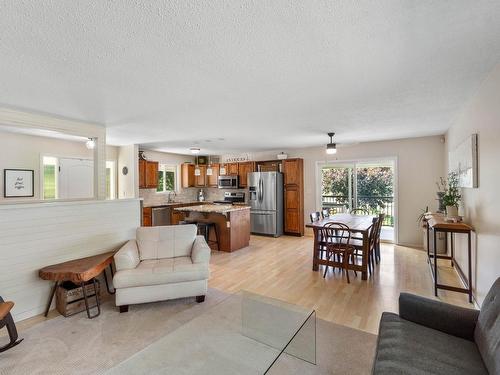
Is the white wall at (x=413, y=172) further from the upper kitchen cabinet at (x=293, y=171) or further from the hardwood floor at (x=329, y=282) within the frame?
the upper kitchen cabinet at (x=293, y=171)

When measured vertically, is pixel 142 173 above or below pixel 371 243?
above

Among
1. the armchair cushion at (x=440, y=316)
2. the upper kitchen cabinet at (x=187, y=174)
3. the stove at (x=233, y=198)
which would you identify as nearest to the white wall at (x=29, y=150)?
the upper kitchen cabinet at (x=187, y=174)

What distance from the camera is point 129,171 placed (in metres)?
6.31

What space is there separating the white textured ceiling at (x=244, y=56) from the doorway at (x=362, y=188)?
2.62m

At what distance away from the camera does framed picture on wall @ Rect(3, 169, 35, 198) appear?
4.62 m

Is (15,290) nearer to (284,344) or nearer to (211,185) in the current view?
(284,344)

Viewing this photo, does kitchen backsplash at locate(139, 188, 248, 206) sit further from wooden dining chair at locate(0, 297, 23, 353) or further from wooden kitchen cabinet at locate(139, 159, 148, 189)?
wooden dining chair at locate(0, 297, 23, 353)

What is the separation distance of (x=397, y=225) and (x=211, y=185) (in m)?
5.39

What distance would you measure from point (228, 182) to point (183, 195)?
1634 mm

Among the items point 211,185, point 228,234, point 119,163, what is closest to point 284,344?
point 228,234

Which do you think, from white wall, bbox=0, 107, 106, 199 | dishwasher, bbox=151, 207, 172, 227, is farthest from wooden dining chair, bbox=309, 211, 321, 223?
dishwasher, bbox=151, 207, 172, 227

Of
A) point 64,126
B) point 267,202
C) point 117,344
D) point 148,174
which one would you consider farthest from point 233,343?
point 148,174

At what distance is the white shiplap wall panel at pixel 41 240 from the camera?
274cm

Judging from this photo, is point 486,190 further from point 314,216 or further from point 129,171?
point 129,171
